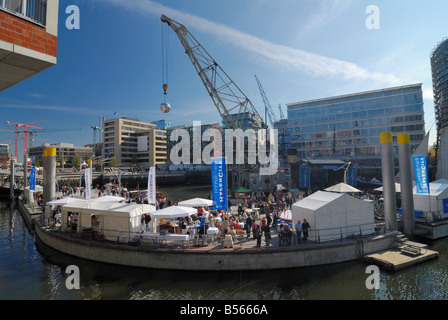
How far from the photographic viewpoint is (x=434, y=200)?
66.6 feet

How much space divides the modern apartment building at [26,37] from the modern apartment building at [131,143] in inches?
4819

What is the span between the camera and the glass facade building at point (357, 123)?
2751 inches

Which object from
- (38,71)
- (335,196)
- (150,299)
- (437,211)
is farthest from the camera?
(437,211)

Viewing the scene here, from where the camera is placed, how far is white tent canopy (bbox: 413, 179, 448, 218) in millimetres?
20250

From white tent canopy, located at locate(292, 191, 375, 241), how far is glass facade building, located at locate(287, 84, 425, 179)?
64.3 meters

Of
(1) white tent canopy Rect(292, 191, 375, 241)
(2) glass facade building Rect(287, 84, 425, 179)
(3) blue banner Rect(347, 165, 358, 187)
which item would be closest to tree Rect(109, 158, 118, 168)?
(2) glass facade building Rect(287, 84, 425, 179)

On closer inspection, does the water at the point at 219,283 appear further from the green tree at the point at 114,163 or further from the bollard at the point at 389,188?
the green tree at the point at 114,163

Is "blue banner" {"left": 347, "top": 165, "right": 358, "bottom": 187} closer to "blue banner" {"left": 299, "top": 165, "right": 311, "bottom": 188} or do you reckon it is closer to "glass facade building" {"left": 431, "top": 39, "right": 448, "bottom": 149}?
"blue banner" {"left": 299, "top": 165, "right": 311, "bottom": 188}

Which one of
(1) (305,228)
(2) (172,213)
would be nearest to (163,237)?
(2) (172,213)

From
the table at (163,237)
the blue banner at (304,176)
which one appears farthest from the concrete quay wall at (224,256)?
the blue banner at (304,176)

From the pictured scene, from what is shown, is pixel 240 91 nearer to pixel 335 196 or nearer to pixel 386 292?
pixel 335 196
